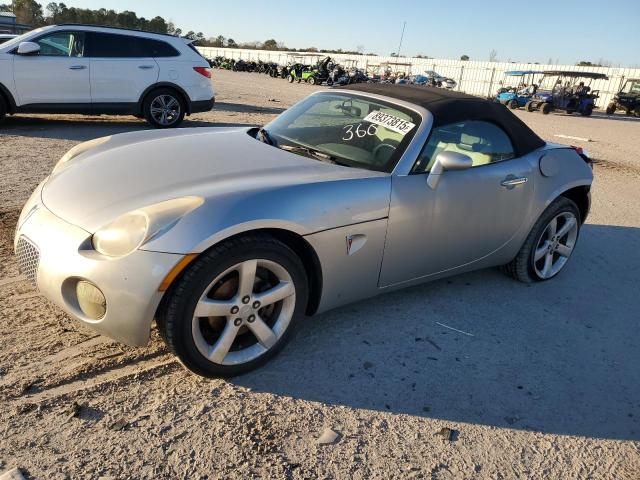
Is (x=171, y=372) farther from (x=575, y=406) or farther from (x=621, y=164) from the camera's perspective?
(x=621, y=164)

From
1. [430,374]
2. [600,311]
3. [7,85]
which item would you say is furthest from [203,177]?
[7,85]

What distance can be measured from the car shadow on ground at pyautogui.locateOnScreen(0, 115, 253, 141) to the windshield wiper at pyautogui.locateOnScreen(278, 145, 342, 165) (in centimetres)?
620

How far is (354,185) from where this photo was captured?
2949 millimetres

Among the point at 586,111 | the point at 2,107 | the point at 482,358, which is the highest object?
the point at 2,107

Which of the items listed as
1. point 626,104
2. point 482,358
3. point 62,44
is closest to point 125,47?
point 62,44

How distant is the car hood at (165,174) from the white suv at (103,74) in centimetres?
624

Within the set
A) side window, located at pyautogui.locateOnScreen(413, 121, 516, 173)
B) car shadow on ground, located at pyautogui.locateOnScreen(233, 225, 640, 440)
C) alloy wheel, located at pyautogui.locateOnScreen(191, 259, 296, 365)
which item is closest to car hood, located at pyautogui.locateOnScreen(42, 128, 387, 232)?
alloy wheel, located at pyautogui.locateOnScreen(191, 259, 296, 365)

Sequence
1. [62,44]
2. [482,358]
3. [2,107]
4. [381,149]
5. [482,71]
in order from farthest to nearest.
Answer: [482,71], [62,44], [2,107], [381,149], [482,358]

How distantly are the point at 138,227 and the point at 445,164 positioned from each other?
1813 millimetres

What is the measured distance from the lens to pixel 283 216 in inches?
103

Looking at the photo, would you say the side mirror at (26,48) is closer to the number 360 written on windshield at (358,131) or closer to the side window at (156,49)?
the side window at (156,49)

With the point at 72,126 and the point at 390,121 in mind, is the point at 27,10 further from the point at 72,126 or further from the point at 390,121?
the point at 390,121

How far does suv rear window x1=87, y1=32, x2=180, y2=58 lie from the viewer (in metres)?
9.06

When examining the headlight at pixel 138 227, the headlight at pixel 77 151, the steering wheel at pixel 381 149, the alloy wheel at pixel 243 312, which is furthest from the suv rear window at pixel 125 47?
the alloy wheel at pixel 243 312
